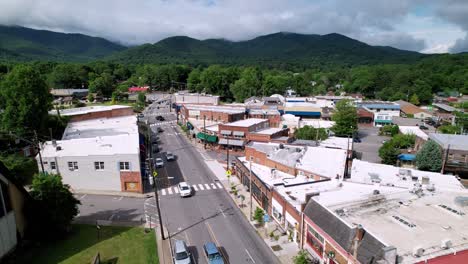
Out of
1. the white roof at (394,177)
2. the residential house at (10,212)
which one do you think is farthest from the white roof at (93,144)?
the white roof at (394,177)

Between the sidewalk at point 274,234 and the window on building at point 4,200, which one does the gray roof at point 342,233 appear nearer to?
the sidewalk at point 274,234

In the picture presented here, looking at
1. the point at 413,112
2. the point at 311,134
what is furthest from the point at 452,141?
the point at 413,112

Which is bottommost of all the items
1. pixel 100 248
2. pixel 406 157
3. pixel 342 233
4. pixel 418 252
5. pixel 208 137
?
pixel 100 248

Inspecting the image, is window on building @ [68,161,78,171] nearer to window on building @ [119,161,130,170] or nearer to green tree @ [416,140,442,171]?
window on building @ [119,161,130,170]

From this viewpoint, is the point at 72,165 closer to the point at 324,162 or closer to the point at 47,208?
the point at 47,208

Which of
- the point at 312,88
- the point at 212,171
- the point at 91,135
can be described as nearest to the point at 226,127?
the point at 212,171
